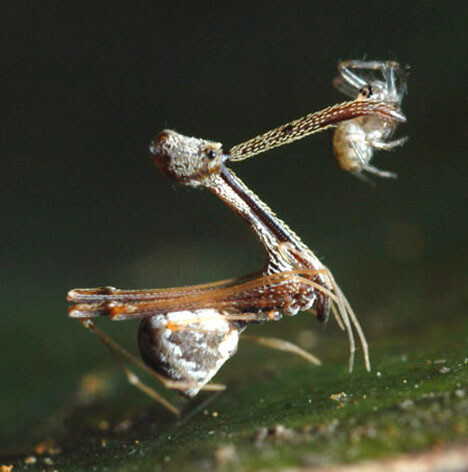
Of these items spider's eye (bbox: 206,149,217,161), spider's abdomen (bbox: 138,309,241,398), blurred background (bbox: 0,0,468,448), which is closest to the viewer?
spider's eye (bbox: 206,149,217,161)

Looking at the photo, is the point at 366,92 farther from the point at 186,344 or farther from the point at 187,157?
the point at 186,344

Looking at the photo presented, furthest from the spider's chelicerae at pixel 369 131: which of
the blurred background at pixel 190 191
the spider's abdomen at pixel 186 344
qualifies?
the spider's abdomen at pixel 186 344

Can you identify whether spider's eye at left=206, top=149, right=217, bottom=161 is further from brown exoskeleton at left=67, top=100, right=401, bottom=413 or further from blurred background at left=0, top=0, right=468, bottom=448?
blurred background at left=0, top=0, right=468, bottom=448

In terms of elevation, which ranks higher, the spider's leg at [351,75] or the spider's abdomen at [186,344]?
the spider's leg at [351,75]


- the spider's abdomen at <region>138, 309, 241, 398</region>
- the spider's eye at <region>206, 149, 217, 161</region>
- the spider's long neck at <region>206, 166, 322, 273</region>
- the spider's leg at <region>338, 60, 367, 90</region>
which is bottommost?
the spider's abdomen at <region>138, 309, 241, 398</region>

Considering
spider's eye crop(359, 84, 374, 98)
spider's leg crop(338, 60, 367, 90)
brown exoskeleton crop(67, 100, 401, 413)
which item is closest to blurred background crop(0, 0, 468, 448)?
spider's leg crop(338, 60, 367, 90)

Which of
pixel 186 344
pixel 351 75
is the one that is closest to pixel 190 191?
pixel 351 75

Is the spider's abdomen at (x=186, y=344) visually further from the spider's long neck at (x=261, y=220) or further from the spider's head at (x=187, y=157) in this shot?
the spider's head at (x=187, y=157)
